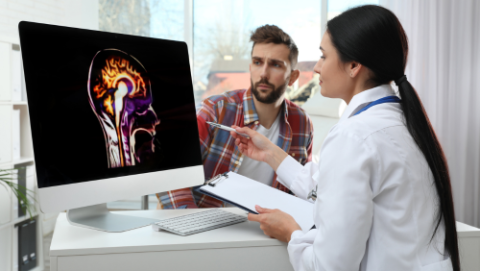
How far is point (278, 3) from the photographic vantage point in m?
4.20

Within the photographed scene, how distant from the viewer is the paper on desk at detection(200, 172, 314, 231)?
4.03ft

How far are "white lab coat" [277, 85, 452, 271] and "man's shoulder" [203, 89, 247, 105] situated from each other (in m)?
1.15

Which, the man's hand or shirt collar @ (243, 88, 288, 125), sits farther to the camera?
shirt collar @ (243, 88, 288, 125)

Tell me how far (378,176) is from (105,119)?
0.77 m

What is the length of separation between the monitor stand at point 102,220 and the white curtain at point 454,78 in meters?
2.85

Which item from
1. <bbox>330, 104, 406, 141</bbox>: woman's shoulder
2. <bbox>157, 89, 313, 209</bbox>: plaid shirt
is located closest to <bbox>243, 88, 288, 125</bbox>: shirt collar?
<bbox>157, 89, 313, 209</bbox>: plaid shirt

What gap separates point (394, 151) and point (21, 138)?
2966 mm

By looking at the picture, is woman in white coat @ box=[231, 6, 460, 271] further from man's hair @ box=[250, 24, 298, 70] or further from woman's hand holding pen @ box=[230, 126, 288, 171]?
man's hair @ box=[250, 24, 298, 70]

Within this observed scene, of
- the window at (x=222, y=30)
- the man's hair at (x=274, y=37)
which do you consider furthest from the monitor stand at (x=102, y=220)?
the window at (x=222, y=30)

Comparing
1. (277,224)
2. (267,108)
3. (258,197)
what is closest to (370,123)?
(277,224)

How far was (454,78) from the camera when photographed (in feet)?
10.9

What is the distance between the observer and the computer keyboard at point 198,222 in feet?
3.81

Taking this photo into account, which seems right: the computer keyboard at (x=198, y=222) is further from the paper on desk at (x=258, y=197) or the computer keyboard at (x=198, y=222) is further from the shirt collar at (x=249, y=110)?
the shirt collar at (x=249, y=110)

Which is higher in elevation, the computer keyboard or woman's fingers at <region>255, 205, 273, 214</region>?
woman's fingers at <region>255, 205, 273, 214</region>
